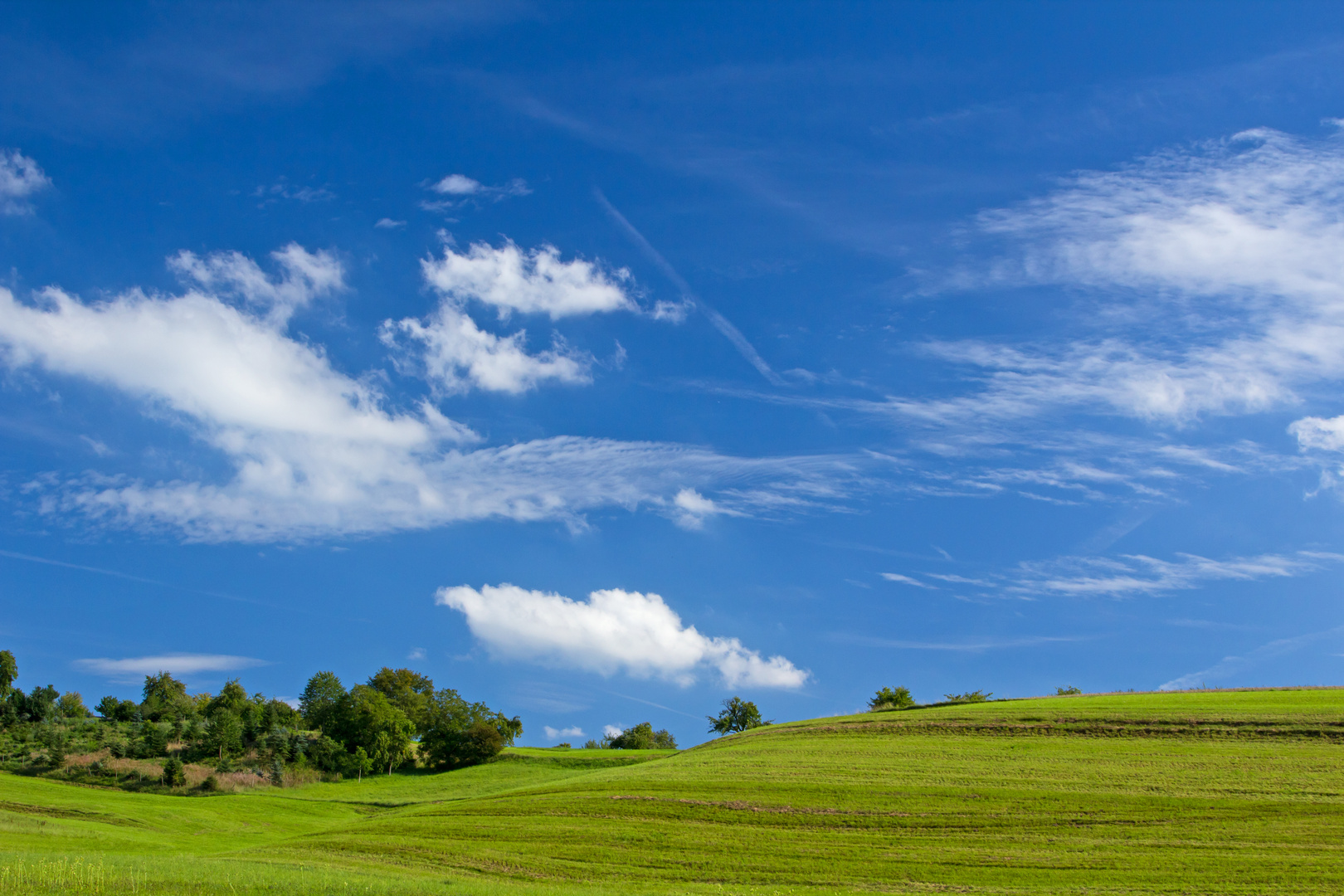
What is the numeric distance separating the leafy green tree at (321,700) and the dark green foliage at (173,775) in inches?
877

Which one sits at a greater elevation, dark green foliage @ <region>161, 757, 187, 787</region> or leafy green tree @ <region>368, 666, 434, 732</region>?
leafy green tree @ <region>368, 666, 434, 732</region>

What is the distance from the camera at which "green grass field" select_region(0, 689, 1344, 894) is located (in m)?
31.9

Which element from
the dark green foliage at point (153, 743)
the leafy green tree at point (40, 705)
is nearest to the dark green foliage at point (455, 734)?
the dark green foliage at point (153, 743)

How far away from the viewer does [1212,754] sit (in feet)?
156

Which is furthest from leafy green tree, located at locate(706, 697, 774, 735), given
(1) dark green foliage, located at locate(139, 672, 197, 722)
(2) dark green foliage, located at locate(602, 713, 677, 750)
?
(1) dark green foliage, located at locate(139, 672, 197, 722)

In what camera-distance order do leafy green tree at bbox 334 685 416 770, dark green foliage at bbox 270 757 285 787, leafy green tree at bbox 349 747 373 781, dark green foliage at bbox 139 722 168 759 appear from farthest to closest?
1. leafy green tree at bbox 334 685 416 770
2. leafy green tree at bbox 349 747 373 781
3. dark green foliage at bbox 139 722 168 759
4. dark green foliage at bbox 270 757 285 787

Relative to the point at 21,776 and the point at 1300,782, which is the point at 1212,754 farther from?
the point at 21,776

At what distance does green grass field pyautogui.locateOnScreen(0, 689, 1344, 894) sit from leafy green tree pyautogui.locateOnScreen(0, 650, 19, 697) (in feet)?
138

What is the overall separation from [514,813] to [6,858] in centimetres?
2310

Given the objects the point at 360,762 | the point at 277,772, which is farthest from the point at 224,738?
the point at 360,762

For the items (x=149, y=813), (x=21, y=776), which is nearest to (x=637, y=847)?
(x=149, y=813)

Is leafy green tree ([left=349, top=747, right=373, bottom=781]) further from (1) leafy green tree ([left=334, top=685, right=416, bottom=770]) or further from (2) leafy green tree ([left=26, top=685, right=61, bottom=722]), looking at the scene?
(2) leafy green tree ([left=26, top=685, right=61, bottom=722])

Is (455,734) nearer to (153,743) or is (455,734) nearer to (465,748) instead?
(465,748)

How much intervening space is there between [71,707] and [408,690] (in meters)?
40.9
